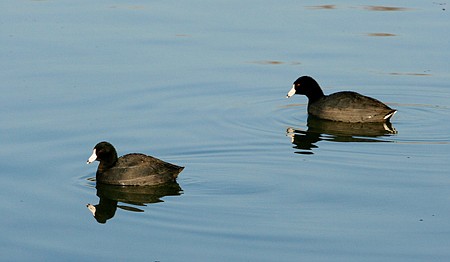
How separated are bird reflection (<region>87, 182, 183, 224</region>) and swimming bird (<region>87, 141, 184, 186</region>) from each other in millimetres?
69

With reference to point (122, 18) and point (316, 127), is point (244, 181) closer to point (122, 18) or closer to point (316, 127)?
point (316, 127)

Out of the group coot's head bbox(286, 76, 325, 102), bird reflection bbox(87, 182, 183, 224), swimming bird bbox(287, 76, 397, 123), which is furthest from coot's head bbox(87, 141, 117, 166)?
coot's head bbox(286, 76, 325, 102)

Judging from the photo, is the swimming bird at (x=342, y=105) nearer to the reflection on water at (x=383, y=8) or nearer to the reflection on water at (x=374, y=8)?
the reflection on water at (x=374, y=8)

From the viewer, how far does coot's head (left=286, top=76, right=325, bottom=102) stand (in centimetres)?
1638

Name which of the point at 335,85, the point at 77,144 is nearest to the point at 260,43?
the point at 335,85

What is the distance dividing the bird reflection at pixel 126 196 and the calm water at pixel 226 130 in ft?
0.13

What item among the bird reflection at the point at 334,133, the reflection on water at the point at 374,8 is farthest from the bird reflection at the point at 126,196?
the reflection on water at the point at 374,8

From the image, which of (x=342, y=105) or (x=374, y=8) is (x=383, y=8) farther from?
(x=342, y=105)

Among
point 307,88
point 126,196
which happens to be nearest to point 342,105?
point 307,88

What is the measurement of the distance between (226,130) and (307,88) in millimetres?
2284

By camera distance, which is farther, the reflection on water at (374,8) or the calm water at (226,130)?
the reflection on water at (374,8)

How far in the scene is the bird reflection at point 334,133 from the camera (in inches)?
571

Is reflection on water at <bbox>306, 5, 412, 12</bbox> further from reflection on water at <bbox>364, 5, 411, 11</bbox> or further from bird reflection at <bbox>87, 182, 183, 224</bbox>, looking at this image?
bird reflection at <bbox>87, 182, 183, 224</bbox>

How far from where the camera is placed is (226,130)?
14.7 m
